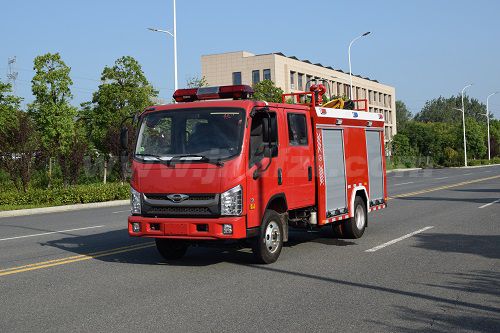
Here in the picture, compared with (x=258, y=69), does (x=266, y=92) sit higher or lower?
lower

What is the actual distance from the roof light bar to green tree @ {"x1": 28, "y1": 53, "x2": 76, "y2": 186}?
2092cm

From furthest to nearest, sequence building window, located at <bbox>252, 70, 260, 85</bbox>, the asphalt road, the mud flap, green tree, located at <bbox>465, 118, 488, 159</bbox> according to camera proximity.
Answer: green tree, located at <bbox>465, 118, 488, 159</bbox> → building window, located at <bbox>252, 70, 260, 85</bbox> → the mud flap → the asphalt road

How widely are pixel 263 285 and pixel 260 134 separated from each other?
229 cm

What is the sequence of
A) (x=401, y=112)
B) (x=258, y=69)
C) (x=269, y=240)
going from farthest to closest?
1. (x=401, y=112)
2. (x=258, y=69)
3. (x=269, y=240)

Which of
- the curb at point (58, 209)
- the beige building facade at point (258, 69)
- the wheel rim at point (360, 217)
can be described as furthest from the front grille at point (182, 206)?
the beige building facade at point (258, 69)

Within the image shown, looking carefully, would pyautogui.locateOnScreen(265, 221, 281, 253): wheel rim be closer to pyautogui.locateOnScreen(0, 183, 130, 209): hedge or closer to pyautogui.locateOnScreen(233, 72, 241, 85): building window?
pyautogui.locateOnScreen(0, 183, 130, 209): hedge

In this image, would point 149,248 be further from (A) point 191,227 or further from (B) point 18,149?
(B) point 18,149

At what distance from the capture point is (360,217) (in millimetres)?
12070

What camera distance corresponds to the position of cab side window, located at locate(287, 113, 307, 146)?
9.56 meters

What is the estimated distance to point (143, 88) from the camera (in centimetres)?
3472

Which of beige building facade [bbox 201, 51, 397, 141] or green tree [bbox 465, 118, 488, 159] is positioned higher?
beige building facade [bbox 201, 51, 397, 141]

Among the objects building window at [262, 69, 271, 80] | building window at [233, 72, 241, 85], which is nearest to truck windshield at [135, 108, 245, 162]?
building window at [262, 69, 271, 80]

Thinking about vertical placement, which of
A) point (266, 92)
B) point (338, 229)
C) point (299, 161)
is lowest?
point (338, 229)

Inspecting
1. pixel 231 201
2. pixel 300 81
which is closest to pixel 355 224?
pixel 231 201
